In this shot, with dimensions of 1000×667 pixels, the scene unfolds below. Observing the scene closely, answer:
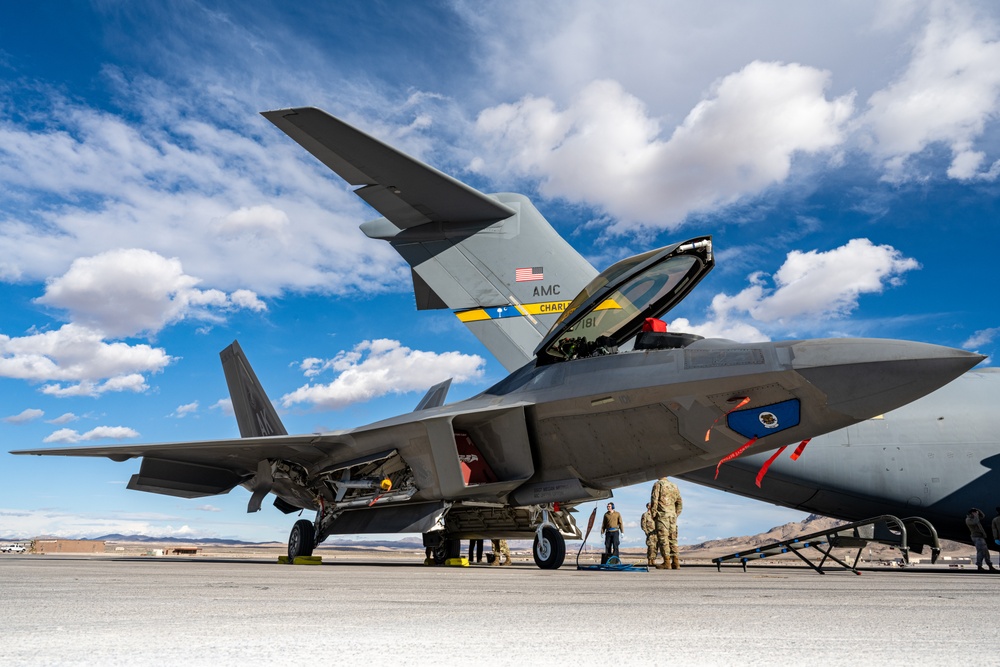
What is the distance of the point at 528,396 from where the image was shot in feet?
26.2

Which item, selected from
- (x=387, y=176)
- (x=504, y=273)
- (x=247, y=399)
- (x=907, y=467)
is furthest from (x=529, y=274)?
(x=907, y=467)

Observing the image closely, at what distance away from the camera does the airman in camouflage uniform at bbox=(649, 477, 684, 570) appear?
32.9 feet

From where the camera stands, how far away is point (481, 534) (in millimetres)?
9891

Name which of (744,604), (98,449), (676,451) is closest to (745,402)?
(676,451)

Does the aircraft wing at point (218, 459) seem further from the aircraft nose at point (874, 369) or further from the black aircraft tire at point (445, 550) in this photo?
the aircraft nose at point (874, 369)

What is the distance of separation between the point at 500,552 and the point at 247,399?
523 cm

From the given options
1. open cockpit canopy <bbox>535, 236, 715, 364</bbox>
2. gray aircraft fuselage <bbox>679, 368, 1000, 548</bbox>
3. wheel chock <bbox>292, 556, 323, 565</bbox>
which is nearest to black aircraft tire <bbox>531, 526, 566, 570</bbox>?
open cockpit canopy <bbox>535, 236, 715, 364</bbox>

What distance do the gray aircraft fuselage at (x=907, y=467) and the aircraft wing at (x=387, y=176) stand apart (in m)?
5.58

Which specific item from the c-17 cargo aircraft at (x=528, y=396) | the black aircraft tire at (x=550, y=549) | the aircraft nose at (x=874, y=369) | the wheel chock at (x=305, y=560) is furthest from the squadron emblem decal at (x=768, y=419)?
the wheel chock at (x=305, y=560)

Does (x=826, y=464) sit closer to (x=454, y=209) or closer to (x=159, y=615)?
(x=454, y=209)

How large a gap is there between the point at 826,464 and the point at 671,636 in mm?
10776

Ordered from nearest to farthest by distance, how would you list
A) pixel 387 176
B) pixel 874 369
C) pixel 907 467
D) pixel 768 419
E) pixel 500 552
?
pixel 874 369 → pixel 768 419 → pixel 387 176 → pixel 907 467 → pixel 500 552

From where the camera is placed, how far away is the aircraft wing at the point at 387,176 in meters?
8.40

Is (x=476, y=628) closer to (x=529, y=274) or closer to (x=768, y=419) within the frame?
(x=768, y=419)
